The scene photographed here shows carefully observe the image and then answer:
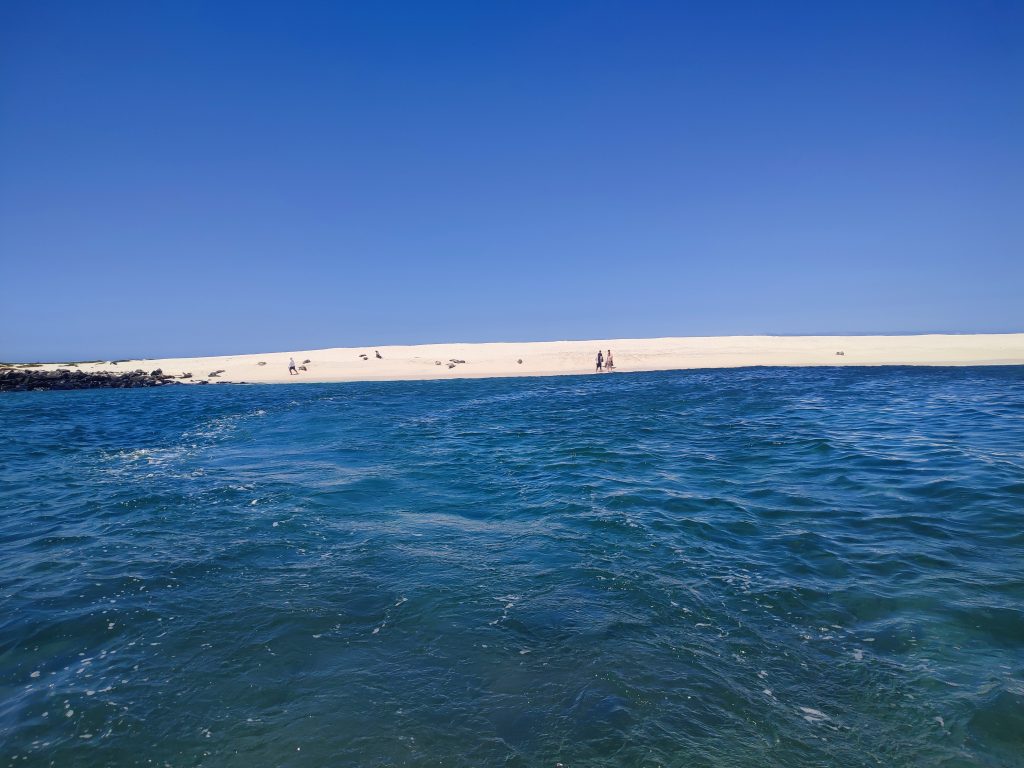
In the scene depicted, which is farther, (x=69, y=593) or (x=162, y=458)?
(x=162, y=458)

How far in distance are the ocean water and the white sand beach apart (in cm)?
2811

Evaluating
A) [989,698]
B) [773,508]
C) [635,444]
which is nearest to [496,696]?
[989,698]

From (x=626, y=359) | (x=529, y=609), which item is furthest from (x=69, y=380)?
(x=529, y=609)

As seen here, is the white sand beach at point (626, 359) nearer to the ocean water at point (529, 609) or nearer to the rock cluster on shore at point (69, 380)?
the rock cluster on shore at point (69, 380)

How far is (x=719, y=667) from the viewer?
4.55 m

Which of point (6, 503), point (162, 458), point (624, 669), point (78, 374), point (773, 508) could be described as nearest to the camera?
point (624, 669)

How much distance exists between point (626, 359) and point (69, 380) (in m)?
49.1

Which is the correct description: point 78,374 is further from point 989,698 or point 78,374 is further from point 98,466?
point 989,698

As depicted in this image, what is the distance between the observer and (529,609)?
18.4 ft

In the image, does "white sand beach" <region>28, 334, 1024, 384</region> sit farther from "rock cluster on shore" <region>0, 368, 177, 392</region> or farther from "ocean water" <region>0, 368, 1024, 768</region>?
"ocean water" <region>0, 368, 1024, 768</region>

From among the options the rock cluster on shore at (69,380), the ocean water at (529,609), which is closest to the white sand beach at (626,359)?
the rock cluster on shore at (69,380)

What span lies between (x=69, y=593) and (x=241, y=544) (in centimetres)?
201

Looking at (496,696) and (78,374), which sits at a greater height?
(78,374)

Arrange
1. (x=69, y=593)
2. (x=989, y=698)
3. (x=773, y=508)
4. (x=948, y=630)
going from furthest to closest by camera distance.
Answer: (x=773, y=508) → (x=69, y=593) → (x=948, y=630) → (x=989, y=698)
